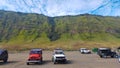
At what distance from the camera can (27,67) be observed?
1619 inches

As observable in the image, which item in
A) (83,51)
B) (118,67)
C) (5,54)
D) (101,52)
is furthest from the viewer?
(83,51)

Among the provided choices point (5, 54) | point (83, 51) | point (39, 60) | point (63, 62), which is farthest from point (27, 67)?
point (83, 51)

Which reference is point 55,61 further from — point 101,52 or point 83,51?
point 83,51

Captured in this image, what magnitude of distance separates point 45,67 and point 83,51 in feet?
183

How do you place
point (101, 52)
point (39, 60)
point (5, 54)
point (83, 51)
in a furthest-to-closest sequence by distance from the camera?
point (83, 51) → point (101, 52) → point (5, 54) → point (39, 60)

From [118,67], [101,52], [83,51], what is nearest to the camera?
[118,67]

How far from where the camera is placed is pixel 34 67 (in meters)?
41.1

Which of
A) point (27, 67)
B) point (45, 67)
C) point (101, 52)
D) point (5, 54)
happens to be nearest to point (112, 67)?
point (45, 67)

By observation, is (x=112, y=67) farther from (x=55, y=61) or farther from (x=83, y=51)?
(x=83, y=51)

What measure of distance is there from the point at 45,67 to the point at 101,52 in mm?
29986

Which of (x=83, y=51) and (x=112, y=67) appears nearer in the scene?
(x=112, y=67)

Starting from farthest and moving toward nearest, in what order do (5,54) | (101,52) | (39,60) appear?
(101,52) < (5,54) < (39,60)

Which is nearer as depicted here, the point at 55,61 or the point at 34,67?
the point at 34,67

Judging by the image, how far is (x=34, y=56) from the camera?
4831cm
